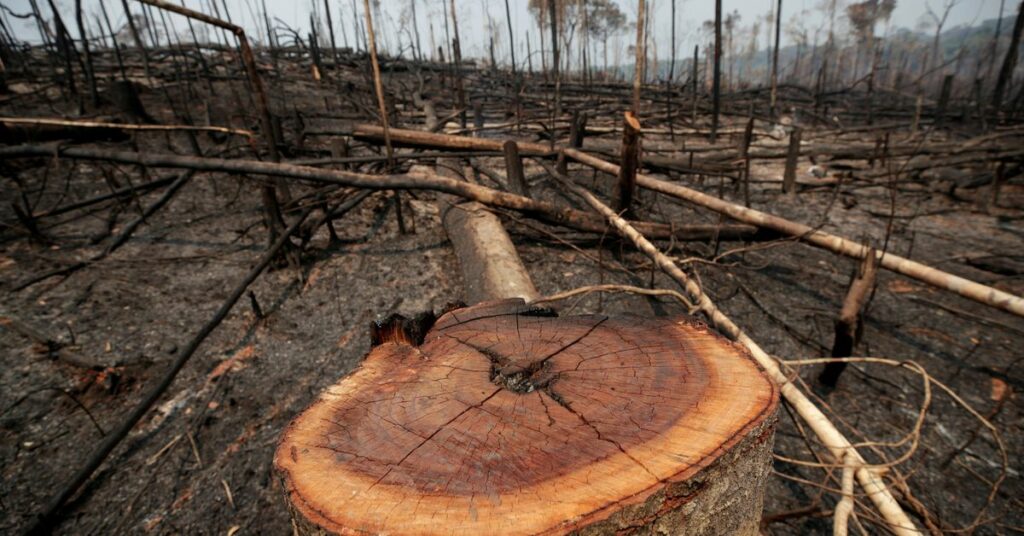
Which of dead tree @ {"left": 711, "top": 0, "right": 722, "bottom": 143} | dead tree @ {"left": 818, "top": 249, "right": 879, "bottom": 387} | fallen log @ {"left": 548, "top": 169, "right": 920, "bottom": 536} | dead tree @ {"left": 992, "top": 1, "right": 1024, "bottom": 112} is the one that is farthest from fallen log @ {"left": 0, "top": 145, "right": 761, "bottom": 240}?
dead tree @ {"left": 992, "top": 1, "right": 1024, "bottom": 112}

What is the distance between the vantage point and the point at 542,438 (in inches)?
38.0

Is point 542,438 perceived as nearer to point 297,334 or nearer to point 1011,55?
point 297,334

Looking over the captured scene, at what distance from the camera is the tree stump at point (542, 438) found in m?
0.80

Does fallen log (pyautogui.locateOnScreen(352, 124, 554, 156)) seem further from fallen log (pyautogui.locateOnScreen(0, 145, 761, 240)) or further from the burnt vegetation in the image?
fallen log (pyautogui.locateOnScreen(0, 145, 761, 240))

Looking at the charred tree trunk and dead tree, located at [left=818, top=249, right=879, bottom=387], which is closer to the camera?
dead tree, located at [left=818, top=249, right=879, bottom=387]

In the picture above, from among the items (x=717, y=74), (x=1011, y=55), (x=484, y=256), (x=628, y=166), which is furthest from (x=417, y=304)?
(x=1011, y=55)

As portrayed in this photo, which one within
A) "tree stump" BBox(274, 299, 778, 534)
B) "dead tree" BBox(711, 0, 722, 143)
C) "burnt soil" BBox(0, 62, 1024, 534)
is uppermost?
"dead tree" BBox(711, 0, 722, 143)

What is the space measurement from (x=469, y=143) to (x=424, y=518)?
4958 mm

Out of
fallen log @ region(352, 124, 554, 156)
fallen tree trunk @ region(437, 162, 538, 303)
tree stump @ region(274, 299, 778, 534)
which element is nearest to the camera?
tree stump @ region(274, 299, 778, 534)

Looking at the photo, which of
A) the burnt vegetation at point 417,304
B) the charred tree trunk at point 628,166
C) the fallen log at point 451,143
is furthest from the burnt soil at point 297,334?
the fallen log at point 451,143

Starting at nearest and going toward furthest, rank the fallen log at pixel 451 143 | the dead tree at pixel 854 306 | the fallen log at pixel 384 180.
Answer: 1. the dead tree at pixel 854 306
2. the fallen log at pixel 384 180
3. the fallen log at pixel 451 143

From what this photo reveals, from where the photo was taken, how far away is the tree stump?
2.64 ft

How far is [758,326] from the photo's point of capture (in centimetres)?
347

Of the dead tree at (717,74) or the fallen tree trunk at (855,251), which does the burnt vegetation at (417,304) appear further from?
the dead tree at (717,74)
